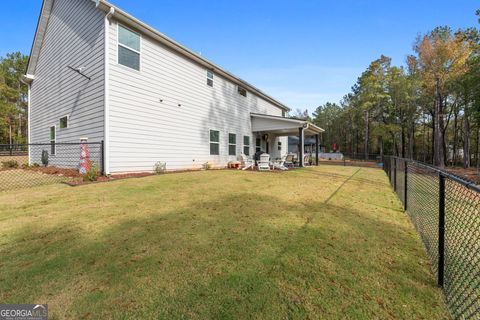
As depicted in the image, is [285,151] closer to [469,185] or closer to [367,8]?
[367,8]

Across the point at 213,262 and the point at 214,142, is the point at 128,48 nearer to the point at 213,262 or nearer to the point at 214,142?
the point at 214,142

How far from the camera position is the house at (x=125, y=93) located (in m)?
8.17

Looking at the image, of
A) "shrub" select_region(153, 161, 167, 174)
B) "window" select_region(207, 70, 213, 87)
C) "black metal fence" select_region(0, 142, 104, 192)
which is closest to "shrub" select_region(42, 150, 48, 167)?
"black metal fence" select_region(0, 142, 104, 192)

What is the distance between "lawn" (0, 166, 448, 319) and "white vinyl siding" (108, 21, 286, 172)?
418 cm

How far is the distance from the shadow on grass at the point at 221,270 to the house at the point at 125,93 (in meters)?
5.69

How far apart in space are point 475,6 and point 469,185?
25.0m

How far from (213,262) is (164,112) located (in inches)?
339

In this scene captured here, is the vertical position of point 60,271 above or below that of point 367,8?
below

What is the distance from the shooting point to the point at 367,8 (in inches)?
390

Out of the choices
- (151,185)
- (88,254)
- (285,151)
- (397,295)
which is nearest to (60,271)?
(88,254)

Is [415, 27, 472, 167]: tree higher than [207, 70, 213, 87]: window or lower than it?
higher

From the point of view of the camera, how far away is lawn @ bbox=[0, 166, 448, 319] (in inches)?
74.0

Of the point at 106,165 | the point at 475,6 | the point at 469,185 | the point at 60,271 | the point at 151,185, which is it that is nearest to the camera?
the point at 469,185

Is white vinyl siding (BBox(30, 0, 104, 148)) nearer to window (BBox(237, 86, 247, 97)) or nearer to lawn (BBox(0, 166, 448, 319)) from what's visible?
lawn (BBox(0, 166, 448, 319))
